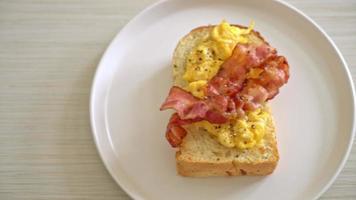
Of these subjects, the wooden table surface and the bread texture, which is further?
the wooden table surface

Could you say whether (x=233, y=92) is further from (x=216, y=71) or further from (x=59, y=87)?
(x=59, y=87)

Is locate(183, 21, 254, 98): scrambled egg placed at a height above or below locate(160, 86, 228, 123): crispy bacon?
above

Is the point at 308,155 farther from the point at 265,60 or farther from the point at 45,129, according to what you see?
the point at 45,129

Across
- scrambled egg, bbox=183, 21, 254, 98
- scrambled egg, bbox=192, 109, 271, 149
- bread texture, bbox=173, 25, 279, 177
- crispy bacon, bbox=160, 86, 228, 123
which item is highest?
scrambled egg, bbox=183, 21, 254, 98

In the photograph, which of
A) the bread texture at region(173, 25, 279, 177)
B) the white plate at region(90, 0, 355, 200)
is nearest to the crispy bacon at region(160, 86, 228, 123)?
the bread texture at region(173, 25, 279, 177)

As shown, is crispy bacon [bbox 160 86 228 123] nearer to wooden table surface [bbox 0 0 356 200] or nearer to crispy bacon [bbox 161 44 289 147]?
crispy bacon [bbox 161 44 289 147]

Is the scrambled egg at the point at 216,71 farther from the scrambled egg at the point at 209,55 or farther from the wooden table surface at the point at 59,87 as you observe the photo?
the wooden table surface at the point at 59,87
